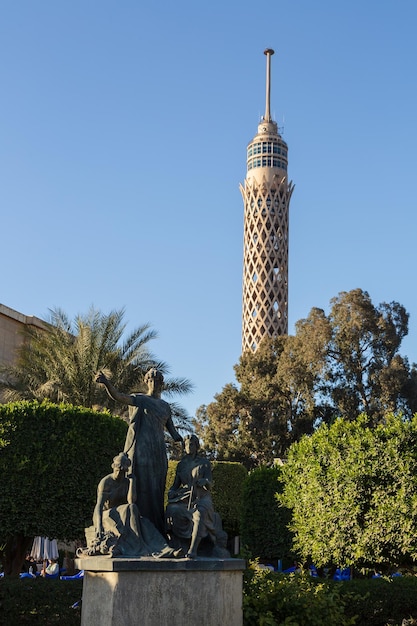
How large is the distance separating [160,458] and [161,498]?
0.43m

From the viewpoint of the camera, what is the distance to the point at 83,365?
2300 cm

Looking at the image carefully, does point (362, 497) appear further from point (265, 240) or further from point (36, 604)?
point (265, 240)

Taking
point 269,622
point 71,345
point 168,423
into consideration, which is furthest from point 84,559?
point 71,345

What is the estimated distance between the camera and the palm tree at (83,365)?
75.7ft

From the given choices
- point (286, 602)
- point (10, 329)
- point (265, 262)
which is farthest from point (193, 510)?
point (265, 262)

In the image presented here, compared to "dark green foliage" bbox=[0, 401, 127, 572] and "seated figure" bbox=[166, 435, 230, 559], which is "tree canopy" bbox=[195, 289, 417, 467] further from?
"seated figure" bbox=[166, 435, 230, 559]

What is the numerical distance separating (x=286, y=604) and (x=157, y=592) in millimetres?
2740

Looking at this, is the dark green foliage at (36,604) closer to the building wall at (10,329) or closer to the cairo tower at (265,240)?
the building wall at (10,329)

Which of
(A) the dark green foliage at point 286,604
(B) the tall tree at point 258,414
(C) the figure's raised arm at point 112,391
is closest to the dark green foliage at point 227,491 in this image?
(B) the tall tree at point 258,414

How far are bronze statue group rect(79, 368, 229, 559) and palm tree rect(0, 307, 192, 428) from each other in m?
13.4

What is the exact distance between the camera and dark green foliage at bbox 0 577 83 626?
37.5 ft

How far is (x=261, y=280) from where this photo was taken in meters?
64.7

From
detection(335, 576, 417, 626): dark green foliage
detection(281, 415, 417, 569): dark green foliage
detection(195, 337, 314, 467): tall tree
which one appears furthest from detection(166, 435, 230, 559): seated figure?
detection(195, 337, 314, 467): tall tree

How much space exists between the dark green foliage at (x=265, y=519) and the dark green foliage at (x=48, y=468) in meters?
8.21
